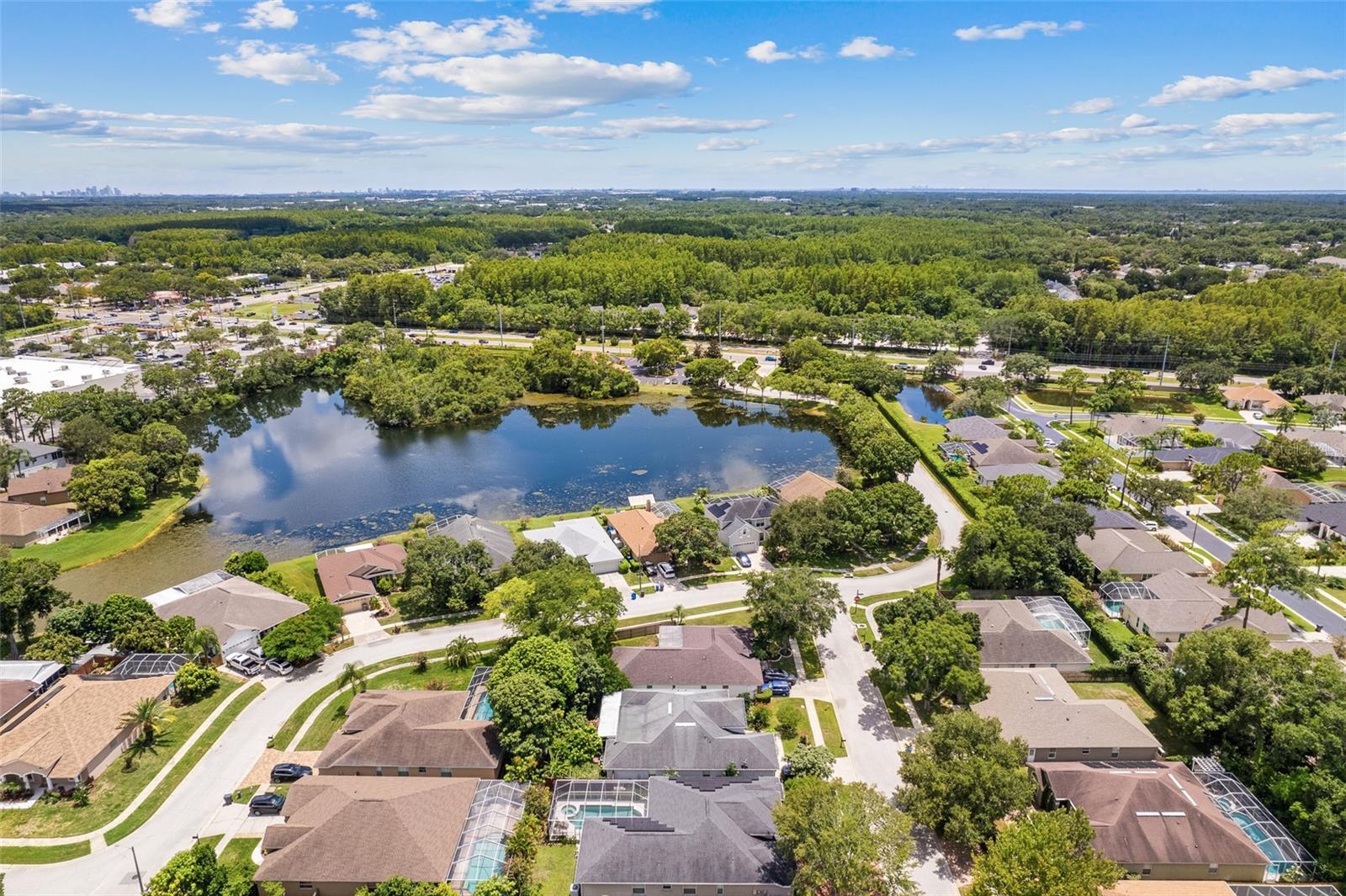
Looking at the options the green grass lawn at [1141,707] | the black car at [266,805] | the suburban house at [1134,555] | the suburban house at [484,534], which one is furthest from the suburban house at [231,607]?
the suburban house at [1134,555]

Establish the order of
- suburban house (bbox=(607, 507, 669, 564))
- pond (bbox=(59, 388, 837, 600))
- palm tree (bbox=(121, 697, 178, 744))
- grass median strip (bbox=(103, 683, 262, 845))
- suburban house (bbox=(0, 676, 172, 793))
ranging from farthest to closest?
pond (bbox=(59, 388, 837, 600)) → suburban house (bbox=(607, 507, 669, 564)) → palm tree (bbox=(121, 697, 178, 744)) → suburban house (bbox=(0, 676, 172, 793)) → grass median strip (bbox=(103, 683, 262, 845))

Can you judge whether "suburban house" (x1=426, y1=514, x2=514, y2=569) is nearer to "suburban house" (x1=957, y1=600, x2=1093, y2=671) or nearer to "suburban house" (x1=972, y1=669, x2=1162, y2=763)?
"suburban house" (x1=957, y1=600, x2=1093, y2=671)

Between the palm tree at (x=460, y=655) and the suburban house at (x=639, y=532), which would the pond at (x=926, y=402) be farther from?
the palm tree at (x=460, y=655)

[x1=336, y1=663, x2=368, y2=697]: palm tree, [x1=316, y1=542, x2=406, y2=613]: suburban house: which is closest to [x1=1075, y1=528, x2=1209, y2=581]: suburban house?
[x1=336, y1=663, x2=368, y2=697]: palm tree

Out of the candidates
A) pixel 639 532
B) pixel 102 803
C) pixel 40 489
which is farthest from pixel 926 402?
pixel 40 489

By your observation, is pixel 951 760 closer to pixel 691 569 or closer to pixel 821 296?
pixel 691 569

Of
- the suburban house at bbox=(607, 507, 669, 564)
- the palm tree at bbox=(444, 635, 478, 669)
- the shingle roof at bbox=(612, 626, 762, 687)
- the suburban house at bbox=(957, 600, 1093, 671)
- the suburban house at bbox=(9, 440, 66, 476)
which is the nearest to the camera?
the shingle roof at bbox=(612, 626, 762, 687)
